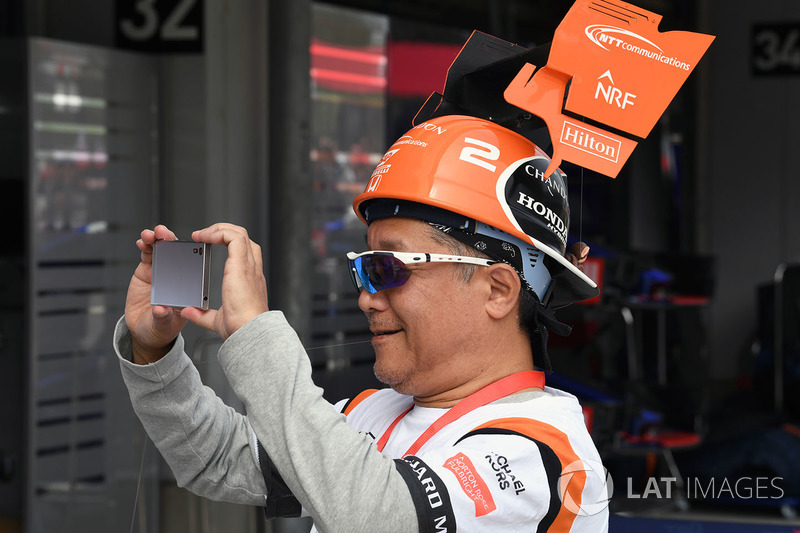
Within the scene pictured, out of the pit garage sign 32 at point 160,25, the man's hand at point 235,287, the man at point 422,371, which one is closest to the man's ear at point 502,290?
the man at point 422,371

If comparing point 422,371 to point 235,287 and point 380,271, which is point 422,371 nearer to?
point 380,271

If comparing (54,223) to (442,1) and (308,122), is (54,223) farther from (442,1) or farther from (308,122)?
(442,1)

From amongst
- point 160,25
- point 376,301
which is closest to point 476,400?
point 376,301

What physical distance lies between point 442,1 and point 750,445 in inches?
124

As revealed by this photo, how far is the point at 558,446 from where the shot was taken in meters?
1.35

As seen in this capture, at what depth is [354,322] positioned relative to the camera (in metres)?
5.15

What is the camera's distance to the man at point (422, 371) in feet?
4.02

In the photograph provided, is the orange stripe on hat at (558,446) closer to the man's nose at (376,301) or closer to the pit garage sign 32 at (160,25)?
the man's nose at (376,301)

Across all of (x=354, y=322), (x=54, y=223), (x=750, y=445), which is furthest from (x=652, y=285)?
(x=54, y=223)

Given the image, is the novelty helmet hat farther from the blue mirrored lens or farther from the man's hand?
the man's hand

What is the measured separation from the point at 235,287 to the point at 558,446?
1.64 feet

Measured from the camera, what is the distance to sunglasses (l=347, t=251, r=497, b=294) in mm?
1448

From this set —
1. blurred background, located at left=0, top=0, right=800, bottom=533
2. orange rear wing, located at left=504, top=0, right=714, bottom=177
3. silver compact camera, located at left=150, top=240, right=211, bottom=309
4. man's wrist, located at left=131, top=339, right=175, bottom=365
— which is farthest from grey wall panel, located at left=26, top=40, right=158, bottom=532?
orange rear wing, located at left=504, top=0, right=714, bottom=177

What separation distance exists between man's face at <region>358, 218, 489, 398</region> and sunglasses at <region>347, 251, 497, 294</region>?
13 mm
